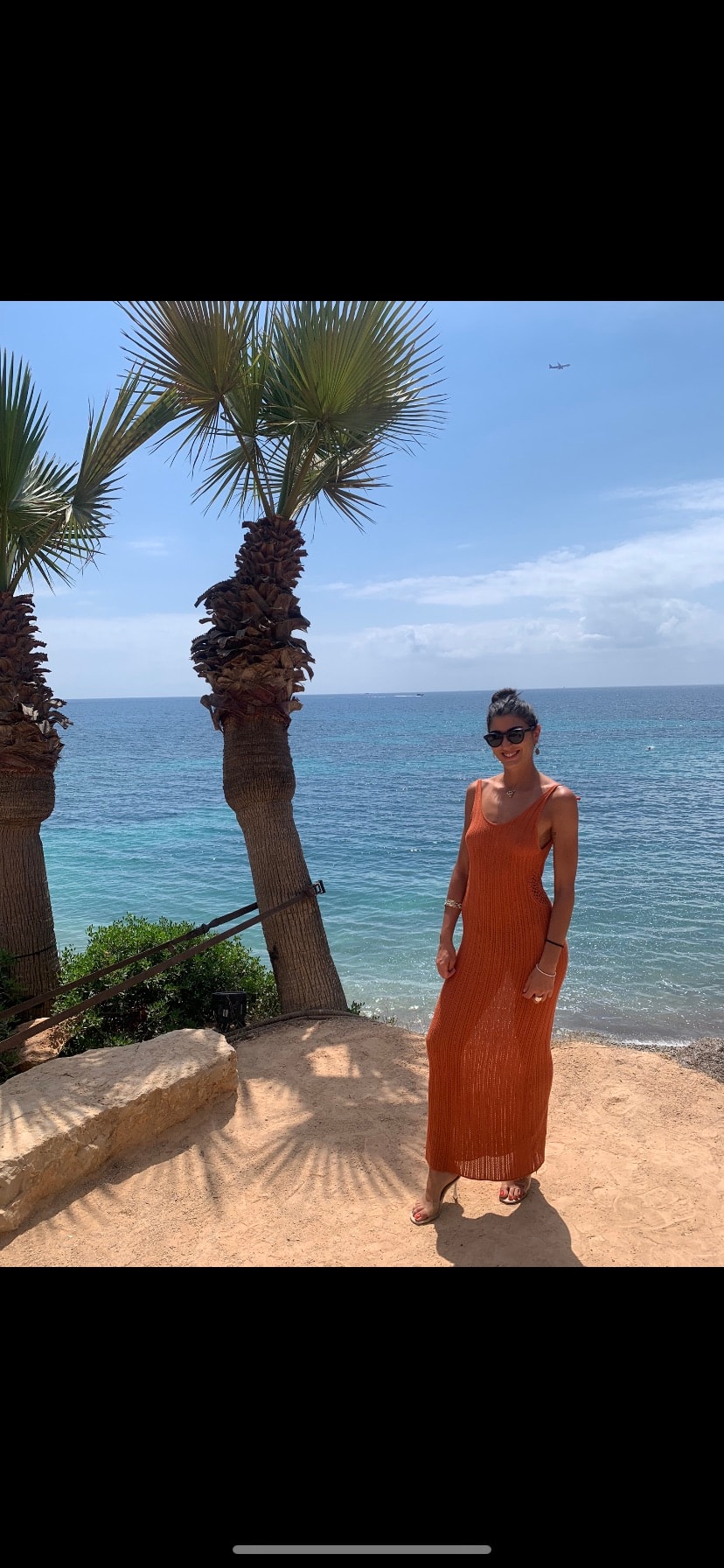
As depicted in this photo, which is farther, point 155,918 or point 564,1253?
point 155,918

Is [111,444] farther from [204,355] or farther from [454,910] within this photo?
[454,910]

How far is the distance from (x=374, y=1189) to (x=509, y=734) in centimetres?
230

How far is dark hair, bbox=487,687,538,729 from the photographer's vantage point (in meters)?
3.30

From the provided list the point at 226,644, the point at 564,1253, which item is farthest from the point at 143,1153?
the point at 226,644

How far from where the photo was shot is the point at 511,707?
3301 mm

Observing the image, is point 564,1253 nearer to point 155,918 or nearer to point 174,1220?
point 174,1220

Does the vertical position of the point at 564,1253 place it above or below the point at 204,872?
above

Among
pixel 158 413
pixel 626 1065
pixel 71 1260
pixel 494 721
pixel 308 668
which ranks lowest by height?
pixel 626 1065

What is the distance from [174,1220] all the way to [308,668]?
4466 millimetres

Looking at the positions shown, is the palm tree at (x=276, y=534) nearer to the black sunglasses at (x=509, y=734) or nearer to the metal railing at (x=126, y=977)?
the metal railing at (x=126, y=977)

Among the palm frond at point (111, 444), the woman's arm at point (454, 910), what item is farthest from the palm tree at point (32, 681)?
the woman's arm at point (454, 910)

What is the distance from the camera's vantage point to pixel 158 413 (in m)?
6.86

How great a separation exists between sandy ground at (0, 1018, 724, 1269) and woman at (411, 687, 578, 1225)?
0.28 metres

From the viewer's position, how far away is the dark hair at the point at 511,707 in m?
3.30
